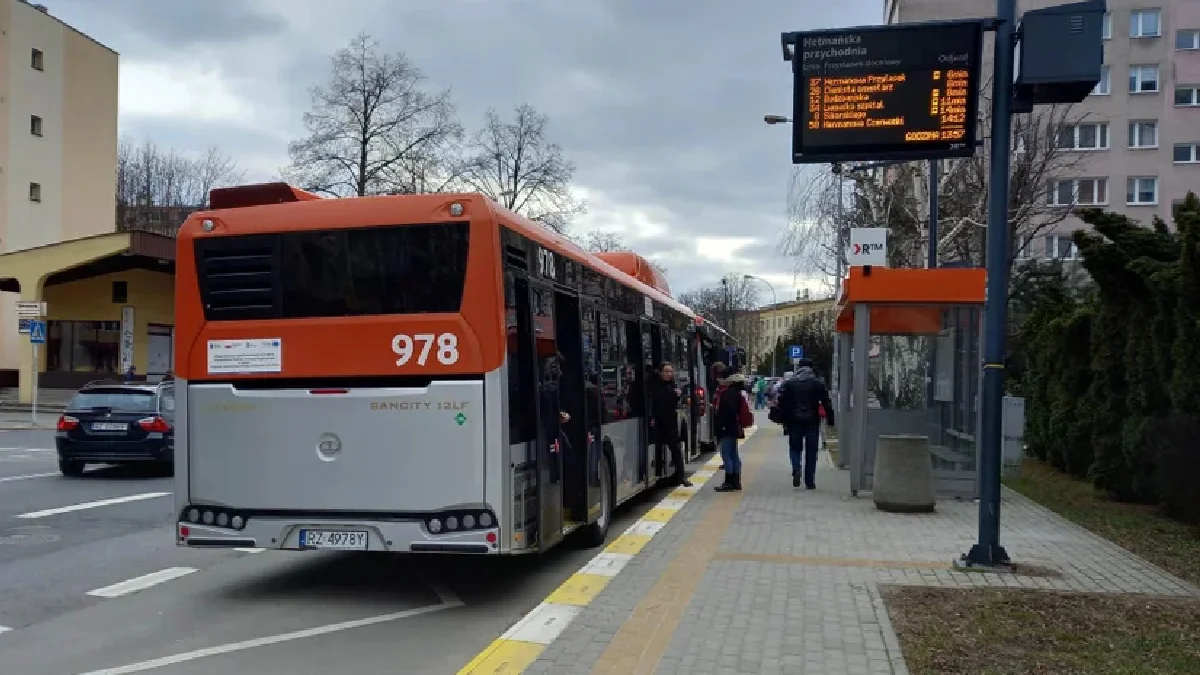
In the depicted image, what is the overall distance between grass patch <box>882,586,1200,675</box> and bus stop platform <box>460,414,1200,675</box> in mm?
206

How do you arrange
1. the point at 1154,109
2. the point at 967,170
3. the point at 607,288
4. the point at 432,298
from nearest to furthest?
the point at 432,298
the point at 607,288
the point at 967,170
the point at 1154,109

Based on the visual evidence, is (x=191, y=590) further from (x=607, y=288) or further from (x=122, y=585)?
(x=607, y=288)

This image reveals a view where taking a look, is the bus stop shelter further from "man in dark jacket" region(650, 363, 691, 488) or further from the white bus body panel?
the white bus body panel

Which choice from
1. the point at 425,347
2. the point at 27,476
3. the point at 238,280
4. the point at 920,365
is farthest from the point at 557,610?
the point at 27,476

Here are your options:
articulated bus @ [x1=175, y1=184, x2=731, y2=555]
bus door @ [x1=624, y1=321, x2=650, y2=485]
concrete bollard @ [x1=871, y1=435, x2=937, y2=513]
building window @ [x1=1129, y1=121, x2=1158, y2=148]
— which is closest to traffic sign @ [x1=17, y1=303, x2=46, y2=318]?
bus door @ [x1=624, y1=321, x2=650, y2=485]

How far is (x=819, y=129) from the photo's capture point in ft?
33.4

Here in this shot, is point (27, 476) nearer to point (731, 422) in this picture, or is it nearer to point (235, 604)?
point (235, 604)

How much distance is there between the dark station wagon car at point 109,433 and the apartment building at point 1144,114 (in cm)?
4846

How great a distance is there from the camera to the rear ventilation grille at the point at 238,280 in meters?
7.93

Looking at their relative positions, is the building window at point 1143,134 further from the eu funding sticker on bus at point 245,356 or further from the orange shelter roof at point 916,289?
the eu funding sticker on bus at point 245,356

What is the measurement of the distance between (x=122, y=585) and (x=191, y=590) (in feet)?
2.16

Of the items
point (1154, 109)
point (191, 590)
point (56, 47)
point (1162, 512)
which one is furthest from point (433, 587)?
point (1154, 109)

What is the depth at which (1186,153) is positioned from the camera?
55406 millimetres

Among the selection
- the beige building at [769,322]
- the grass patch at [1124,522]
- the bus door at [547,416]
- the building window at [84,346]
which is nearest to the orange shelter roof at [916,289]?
the grass patch at [1124,522]
